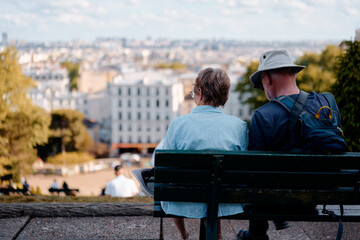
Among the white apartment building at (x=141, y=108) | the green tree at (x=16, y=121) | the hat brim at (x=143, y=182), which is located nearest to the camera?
the hat brim at (x=143, y=182)

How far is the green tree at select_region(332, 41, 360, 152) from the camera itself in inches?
437

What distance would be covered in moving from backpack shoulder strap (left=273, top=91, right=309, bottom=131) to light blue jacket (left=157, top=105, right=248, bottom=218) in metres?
0.41

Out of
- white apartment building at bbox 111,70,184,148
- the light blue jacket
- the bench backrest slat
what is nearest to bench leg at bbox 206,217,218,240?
the light blue jacket

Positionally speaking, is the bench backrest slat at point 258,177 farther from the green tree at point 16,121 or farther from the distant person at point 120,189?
the green tree at point 16,121

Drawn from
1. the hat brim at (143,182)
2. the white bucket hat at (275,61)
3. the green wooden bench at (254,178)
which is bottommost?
the hat brim at (143,182)

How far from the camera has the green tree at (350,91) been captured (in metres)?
11.1

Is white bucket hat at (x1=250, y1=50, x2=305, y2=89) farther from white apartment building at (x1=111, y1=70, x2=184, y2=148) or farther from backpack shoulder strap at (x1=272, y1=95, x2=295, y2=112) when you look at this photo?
white apartment building at (x1=111, y1=70, x2=184, y2=148)

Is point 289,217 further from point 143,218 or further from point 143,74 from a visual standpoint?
point 143,74

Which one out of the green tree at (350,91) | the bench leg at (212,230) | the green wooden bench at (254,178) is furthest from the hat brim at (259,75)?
the green tree at (350,91)

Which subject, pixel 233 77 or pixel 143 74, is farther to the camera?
pixel 233 77

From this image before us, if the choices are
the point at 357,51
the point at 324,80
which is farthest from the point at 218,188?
the point at 324,80

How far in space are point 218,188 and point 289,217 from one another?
73cm

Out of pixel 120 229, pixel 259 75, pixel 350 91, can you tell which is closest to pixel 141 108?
pixel 350 91

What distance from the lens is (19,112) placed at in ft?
104
